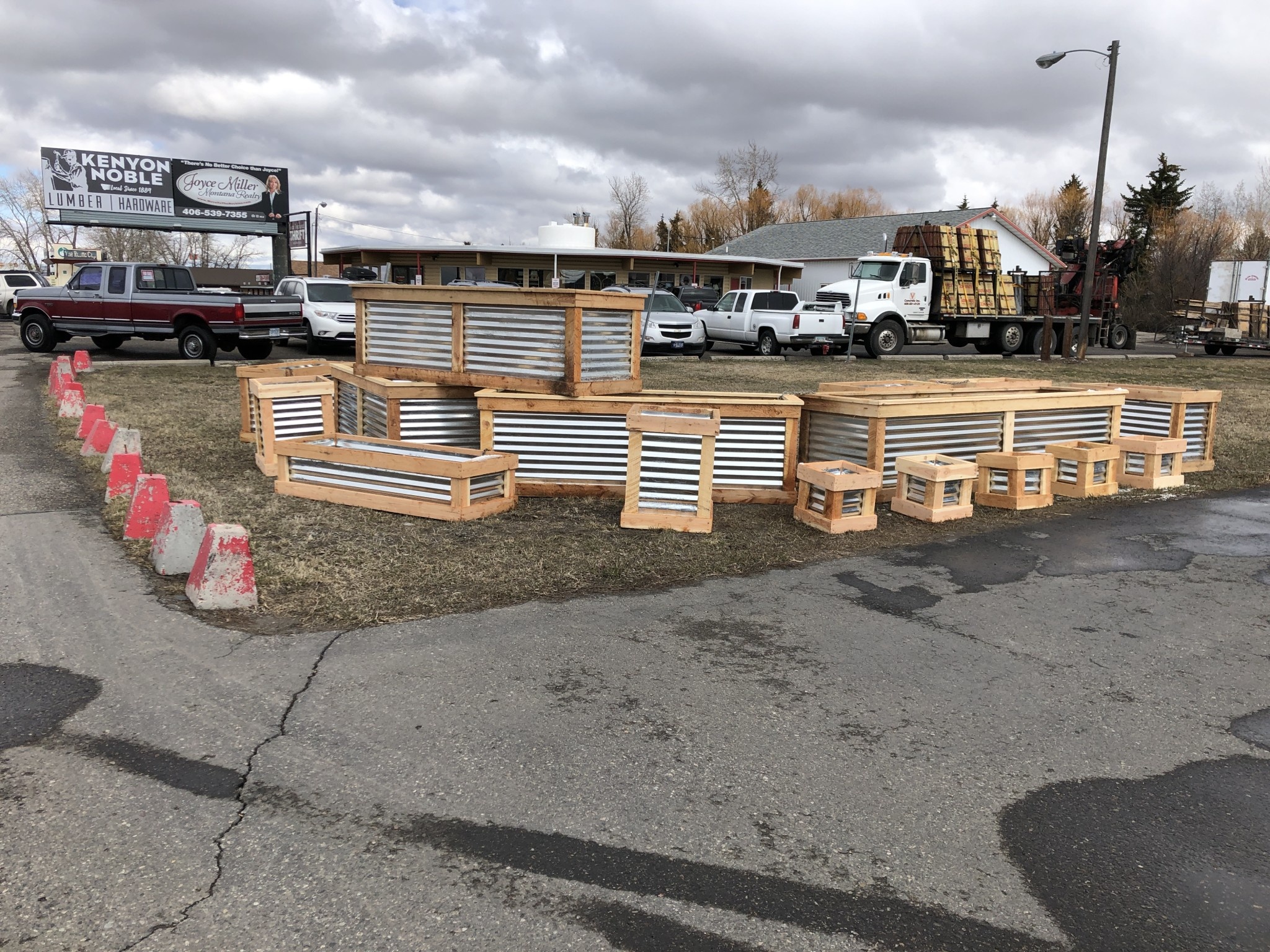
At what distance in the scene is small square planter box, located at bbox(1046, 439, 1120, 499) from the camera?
8.71 meters

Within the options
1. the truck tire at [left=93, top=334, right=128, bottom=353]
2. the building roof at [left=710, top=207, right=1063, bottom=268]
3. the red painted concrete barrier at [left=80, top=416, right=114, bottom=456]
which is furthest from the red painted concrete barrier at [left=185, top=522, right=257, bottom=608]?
the building roof at [left=710, top=207, right=1063, bottom=268]

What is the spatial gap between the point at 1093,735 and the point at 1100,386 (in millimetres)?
6995

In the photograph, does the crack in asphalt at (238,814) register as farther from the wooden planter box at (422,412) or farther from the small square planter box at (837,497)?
the small square planter box at (837,497)

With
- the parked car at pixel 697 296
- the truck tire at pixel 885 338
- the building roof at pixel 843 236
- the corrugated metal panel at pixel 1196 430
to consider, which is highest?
the building roof at pixel 843 236

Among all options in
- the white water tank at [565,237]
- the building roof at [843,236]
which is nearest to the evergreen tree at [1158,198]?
the building roof at [843,236]

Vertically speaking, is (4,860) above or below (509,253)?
below

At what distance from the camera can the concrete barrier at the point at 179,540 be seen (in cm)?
588

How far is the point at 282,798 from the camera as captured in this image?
3.37 m

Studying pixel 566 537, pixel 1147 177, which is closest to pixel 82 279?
pixel 566 537

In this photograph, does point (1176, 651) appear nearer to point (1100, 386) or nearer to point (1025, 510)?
point (1025, 510)

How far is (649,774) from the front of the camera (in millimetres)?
3600

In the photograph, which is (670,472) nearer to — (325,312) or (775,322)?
(325,312)

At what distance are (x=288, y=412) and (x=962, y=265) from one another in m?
21.4

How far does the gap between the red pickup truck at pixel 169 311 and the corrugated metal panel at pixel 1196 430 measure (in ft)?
54.4
